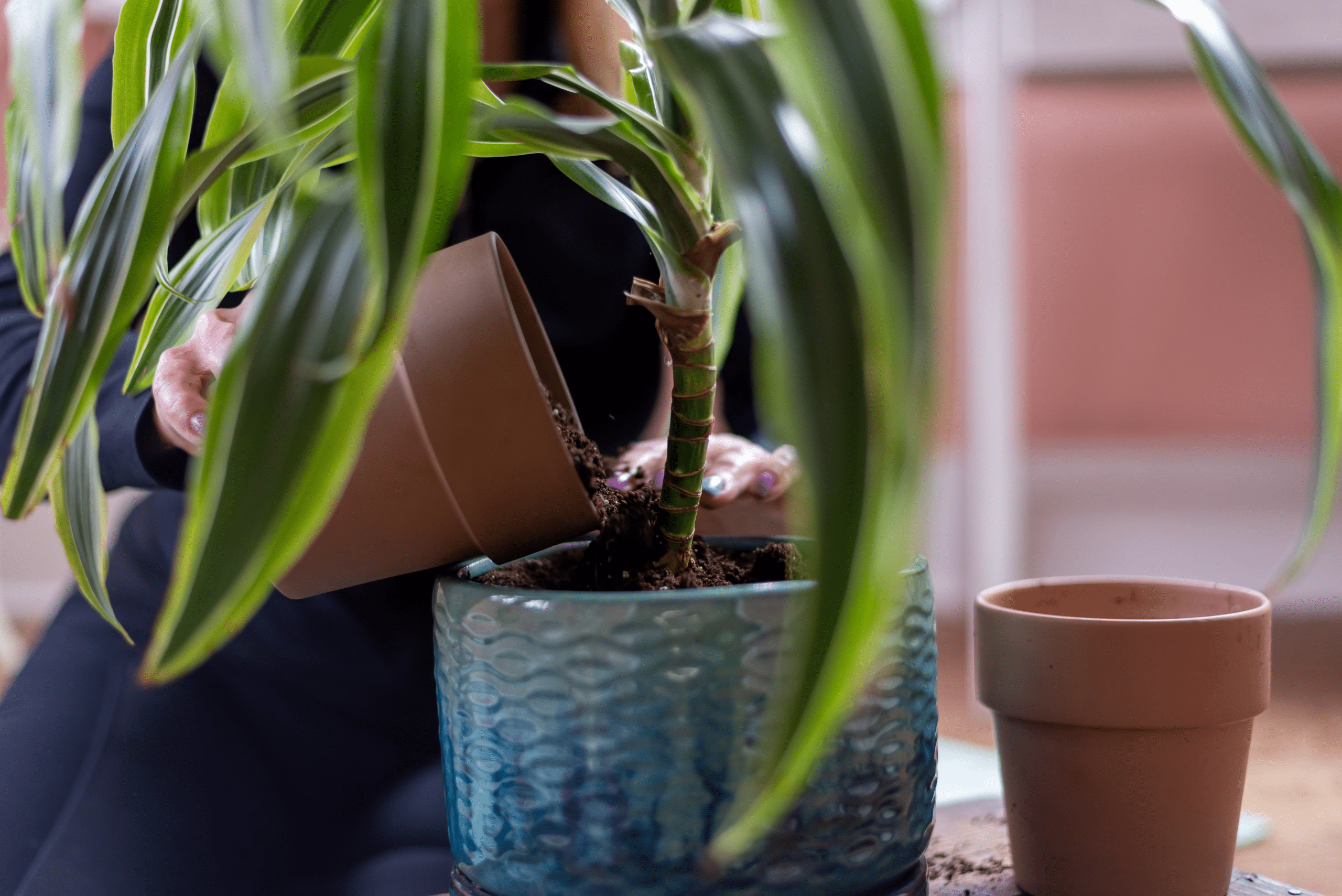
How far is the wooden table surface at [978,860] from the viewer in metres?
0.43

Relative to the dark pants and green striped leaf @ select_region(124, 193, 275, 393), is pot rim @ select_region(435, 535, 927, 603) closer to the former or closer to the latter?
green striped leaf @ select_region(124, 193, 275, 393)

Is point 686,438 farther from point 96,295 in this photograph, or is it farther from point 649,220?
point 96,295

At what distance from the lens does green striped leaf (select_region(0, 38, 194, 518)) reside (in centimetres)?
27

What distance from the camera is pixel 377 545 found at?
36cm

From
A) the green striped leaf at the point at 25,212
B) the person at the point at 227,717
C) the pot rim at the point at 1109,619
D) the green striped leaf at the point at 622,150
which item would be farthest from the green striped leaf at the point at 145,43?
the pot rim at the point at 1109,619

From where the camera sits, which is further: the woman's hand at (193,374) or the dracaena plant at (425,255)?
the woman's hand at (193,374)

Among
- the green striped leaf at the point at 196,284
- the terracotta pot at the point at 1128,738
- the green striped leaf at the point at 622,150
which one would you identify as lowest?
the terracotta pot at the point at 1128,738

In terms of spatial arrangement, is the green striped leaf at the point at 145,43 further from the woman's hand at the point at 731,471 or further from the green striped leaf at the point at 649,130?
the woman's hand at the point at 731,471

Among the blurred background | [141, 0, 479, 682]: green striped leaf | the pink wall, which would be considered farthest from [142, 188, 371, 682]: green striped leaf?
the pink wall

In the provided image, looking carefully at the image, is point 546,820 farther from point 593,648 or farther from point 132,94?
point 132,94

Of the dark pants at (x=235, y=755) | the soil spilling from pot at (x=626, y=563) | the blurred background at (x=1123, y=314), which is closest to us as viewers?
the soil spilling from pot at (x=626, y=563)

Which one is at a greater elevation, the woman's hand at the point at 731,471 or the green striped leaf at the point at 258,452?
the green striped leaf at the point at 258,452

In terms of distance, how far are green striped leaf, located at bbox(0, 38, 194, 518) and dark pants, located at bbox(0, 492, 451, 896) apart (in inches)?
16.1

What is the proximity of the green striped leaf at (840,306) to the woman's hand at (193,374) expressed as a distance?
251 millimetres
